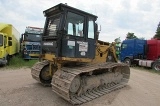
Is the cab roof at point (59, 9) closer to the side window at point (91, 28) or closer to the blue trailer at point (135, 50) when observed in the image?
the side window at point (91, 28)

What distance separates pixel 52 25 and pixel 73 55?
137 centimetres

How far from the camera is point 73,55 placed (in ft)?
20.4

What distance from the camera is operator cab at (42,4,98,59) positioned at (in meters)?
6.00

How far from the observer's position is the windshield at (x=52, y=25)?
6.48m

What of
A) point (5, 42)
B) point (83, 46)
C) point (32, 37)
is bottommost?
point (83, 46)

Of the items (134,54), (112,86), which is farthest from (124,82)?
(134,54)

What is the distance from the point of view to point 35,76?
7.88 m

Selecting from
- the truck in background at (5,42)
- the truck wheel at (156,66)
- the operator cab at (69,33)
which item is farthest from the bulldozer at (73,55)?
the truck wheel at (156,66)

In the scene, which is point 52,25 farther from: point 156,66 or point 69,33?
point 156,66

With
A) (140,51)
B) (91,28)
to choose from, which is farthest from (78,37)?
(140,51)

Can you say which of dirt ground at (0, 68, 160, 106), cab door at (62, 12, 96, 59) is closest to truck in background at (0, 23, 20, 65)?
dirt ground at (0, 68, 160, 106)

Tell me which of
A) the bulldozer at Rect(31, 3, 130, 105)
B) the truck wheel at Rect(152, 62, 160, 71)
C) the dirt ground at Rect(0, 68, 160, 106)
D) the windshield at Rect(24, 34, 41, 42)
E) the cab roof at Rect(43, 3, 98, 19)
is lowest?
the dirt ground at Rect(0, 68, 160, 106)

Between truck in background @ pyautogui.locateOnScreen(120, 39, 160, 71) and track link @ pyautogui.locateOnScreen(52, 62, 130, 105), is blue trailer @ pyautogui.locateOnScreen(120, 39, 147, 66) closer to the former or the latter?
truck in background @ pyautogui.locateOnScreen(120, 39, 160, 71)

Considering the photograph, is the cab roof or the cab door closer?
the cab roof
